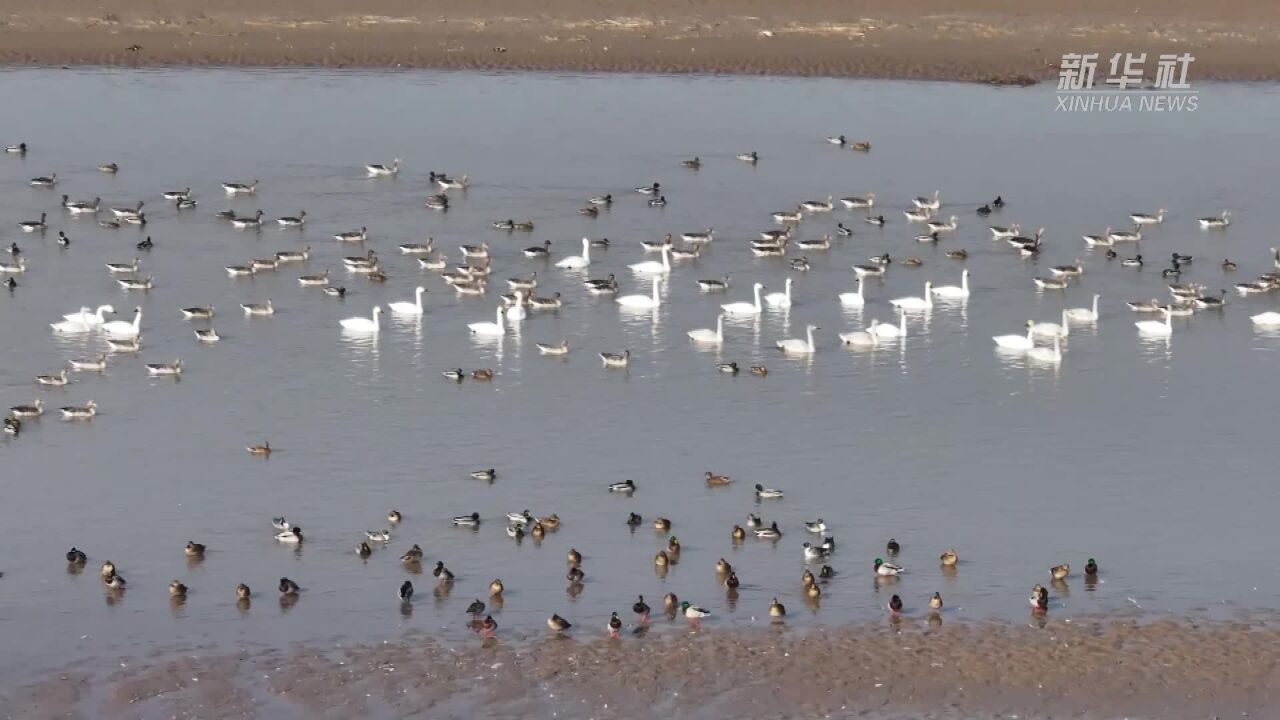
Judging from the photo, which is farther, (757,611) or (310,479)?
(310,479)

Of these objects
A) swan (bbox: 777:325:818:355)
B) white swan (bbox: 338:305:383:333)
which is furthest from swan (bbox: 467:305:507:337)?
swan (bbox: 777:325:818:355)

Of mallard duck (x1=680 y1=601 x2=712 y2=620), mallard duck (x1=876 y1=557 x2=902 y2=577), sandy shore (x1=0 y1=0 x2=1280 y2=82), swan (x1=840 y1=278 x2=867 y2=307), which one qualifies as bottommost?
swan (x1=840 y1=278 x2=867 y2=307)

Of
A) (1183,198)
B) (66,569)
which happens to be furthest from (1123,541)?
(1183,198)

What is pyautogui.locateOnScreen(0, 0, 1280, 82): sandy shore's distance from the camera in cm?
6125

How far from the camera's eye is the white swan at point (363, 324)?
37.3 meters

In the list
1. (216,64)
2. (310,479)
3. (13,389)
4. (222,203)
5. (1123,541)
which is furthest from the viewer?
(216,64)

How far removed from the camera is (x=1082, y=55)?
2432 inches

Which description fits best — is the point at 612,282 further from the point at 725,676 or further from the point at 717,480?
the point at 725,676

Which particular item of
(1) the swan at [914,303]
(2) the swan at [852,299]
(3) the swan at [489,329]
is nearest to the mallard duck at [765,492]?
(3) the swan at [489,329]

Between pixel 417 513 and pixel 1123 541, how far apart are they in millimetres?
8687

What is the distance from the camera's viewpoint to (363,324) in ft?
123

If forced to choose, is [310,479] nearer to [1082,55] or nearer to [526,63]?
[526,63]

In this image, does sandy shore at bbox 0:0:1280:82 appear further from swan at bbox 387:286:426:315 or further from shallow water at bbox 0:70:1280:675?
swan at bbox 387:286:426:315

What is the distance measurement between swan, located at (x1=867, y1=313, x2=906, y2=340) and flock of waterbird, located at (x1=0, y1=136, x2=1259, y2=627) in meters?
0.04
